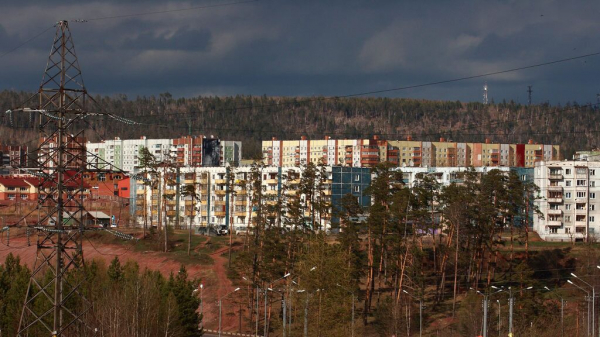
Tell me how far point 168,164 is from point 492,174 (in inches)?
1940

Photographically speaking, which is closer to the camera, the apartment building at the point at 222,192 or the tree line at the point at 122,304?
the tree line at the point at 122,304

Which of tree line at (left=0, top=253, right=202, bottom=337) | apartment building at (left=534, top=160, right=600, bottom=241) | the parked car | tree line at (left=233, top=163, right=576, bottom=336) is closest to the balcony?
apartment building at (left=534, top=160, right=600, bottom=241)

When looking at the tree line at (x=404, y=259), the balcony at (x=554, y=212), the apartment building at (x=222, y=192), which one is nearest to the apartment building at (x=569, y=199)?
the balcony at (x=554, y=212)

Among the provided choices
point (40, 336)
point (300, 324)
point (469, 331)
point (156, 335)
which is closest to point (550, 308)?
point (469, 331)

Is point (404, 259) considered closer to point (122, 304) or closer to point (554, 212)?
point (122, 304)

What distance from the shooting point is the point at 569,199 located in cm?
13925

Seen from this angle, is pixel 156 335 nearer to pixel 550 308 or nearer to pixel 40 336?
pixel 40 336

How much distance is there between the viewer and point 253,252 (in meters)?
95.4

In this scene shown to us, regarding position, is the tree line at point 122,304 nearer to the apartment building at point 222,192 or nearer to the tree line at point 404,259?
the tree line at point 404,259

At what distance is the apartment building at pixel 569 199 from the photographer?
452 feet

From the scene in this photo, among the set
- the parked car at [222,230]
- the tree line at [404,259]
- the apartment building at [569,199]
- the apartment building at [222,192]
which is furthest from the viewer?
the apartment building at [222,192]

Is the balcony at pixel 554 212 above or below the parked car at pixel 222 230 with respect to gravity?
above

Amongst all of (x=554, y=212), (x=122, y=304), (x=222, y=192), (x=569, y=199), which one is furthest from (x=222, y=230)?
(x=122, y=304)

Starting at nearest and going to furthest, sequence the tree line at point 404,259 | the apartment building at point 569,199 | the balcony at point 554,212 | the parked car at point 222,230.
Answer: the tree line at point 404,259, the apartment building at point 569,199, the balcony at point 554,212, the parked car at point 222,230
